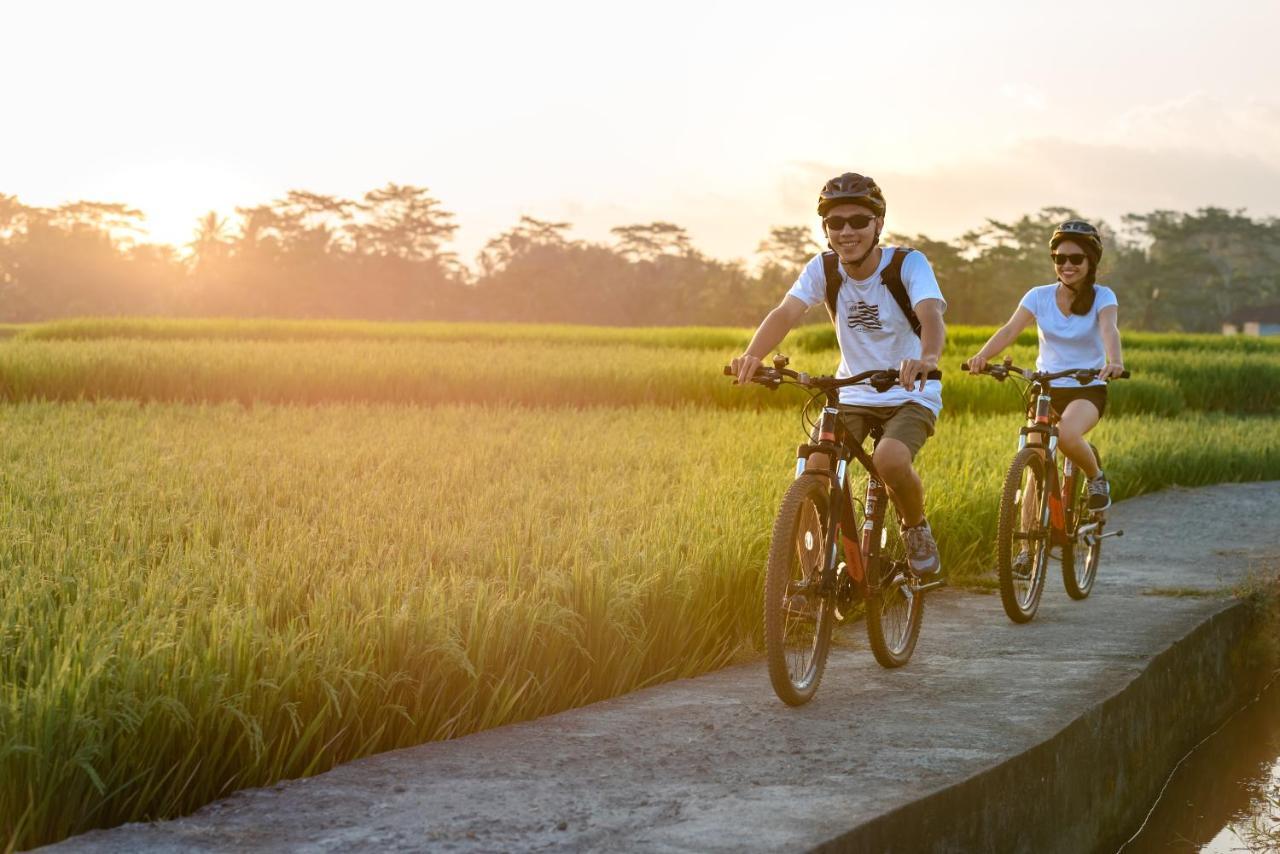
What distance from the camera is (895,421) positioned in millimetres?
4926

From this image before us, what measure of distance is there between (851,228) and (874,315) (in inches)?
13.4

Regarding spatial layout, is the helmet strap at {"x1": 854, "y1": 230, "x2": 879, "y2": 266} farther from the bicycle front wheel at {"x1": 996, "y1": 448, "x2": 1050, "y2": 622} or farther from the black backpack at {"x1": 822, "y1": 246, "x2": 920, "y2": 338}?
the bicycle front wheel at {"x1": 996, "y1": 448, "x2": 1050, "y2": 622}

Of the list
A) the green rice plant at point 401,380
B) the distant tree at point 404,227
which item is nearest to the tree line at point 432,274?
the distant tree at point 404,227

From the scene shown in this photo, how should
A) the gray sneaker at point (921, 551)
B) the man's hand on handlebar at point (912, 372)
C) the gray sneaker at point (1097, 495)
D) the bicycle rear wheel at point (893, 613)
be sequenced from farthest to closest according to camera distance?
the gray sneaker at point (1097, 495)
the gray sneaker at point (921, 551)
the bicycle rear wheel at point (893, 613)
the man's hand on handlebar at point (912, 372)

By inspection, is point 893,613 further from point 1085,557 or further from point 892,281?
point 1085,557

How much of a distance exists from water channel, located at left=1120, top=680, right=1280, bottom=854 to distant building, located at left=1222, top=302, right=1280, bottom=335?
65.3m

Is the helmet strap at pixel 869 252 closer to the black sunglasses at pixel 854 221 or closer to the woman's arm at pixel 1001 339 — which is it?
the black sunglasses at pixel 854 221

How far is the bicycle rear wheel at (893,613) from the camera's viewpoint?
499 cm

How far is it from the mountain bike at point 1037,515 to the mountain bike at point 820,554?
1146mm

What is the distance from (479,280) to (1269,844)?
5711 cm

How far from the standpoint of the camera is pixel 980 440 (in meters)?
11.2

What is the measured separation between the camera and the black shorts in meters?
6.81

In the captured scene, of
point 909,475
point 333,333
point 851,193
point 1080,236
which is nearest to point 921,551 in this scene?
point 909,475

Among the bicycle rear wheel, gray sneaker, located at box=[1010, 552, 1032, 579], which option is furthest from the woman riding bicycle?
the bicycle rear wheel
